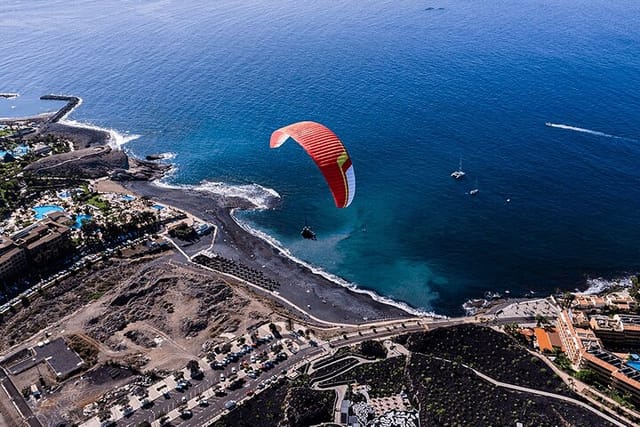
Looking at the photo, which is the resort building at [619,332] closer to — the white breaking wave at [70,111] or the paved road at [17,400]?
the paved road at [17,400]

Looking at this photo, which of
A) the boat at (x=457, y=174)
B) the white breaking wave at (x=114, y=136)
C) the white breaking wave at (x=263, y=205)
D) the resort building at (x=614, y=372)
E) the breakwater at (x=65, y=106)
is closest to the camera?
the resort building at (x=614, y=372)

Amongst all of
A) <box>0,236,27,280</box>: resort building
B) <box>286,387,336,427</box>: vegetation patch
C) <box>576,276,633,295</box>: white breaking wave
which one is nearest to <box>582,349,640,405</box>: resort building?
<box>576,276,633,295</box>: white breaking wave

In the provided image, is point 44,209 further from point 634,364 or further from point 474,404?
point 634,364

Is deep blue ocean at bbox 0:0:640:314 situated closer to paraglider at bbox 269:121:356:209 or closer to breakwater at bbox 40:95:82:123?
breakwater at bbox 40:95:82:123

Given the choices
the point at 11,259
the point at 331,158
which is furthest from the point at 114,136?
the point at 331,158

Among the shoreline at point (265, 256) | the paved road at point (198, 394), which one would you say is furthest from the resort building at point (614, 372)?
the paved road at point (198, 394)

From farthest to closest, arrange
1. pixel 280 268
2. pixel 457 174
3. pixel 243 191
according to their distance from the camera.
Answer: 1. pixel 243 191
2. pixel 457 174
3. pixel 280 268
